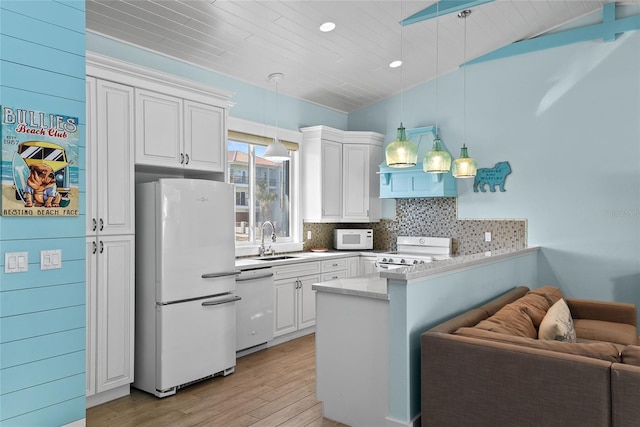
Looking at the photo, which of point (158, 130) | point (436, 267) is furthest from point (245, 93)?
point (436, 267)

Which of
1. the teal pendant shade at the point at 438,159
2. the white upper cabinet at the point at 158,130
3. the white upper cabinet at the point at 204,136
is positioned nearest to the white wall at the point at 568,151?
the teal pendant shade at the point at 438,159

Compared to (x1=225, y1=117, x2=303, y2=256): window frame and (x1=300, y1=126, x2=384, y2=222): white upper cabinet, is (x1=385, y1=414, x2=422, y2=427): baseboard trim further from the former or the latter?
(x1=300, y1=126, x2=384, y2=222): white upper cabinet

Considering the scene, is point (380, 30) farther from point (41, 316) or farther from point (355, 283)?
point (41, 316)

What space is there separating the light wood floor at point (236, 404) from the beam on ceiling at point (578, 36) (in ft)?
13.4

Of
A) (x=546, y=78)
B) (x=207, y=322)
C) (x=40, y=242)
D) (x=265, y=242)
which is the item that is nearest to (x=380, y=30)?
(x=546, y=78)

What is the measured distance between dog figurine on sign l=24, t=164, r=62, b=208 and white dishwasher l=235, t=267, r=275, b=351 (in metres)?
1.90

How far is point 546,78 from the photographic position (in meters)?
4.96

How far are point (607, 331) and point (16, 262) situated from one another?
395cm

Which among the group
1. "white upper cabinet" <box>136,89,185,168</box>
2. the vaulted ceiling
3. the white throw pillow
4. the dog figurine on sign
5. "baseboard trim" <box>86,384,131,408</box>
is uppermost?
the vaulted ceiling

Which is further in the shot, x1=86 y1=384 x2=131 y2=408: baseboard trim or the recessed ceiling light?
the recessed ceiling light

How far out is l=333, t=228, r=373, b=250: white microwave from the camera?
596 cm

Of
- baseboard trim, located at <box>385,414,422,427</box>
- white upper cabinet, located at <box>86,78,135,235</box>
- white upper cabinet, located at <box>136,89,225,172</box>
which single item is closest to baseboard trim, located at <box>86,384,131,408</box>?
white upper cabinet, located at <box>86,78,135,235</box>

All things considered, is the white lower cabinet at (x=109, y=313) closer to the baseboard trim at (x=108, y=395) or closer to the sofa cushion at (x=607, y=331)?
the baseboard trim at (x=108, y=395)

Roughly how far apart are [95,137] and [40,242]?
38.8 inches
